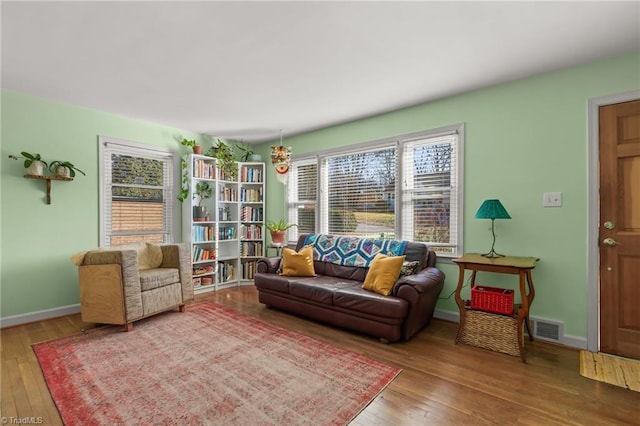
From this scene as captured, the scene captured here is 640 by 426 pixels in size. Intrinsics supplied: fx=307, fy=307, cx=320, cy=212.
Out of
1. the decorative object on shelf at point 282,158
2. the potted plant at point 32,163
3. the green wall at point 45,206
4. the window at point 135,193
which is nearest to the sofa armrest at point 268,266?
the decorative object on shelf at point 282,158

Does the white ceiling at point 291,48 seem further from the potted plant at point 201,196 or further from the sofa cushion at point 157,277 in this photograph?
the sofa cushion at point 157,277

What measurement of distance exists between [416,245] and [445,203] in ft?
1.95

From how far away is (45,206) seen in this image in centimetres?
350

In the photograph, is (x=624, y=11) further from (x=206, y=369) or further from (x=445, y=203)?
(x=206, y=369)

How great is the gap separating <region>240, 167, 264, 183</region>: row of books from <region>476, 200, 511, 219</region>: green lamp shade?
3.64 meters

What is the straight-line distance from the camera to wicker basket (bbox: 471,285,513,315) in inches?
104

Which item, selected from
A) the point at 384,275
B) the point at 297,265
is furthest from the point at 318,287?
the point at 384,275

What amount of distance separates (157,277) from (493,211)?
3.56 metres

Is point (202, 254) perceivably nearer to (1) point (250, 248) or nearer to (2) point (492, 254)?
(1) point (250, 248)

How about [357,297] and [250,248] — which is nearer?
[357,297]

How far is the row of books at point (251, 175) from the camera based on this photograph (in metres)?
5.25

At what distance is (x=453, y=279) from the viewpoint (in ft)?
11.2

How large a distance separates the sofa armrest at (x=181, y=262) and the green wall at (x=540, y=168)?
306 cm

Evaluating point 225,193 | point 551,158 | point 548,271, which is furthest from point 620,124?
point 225,193
